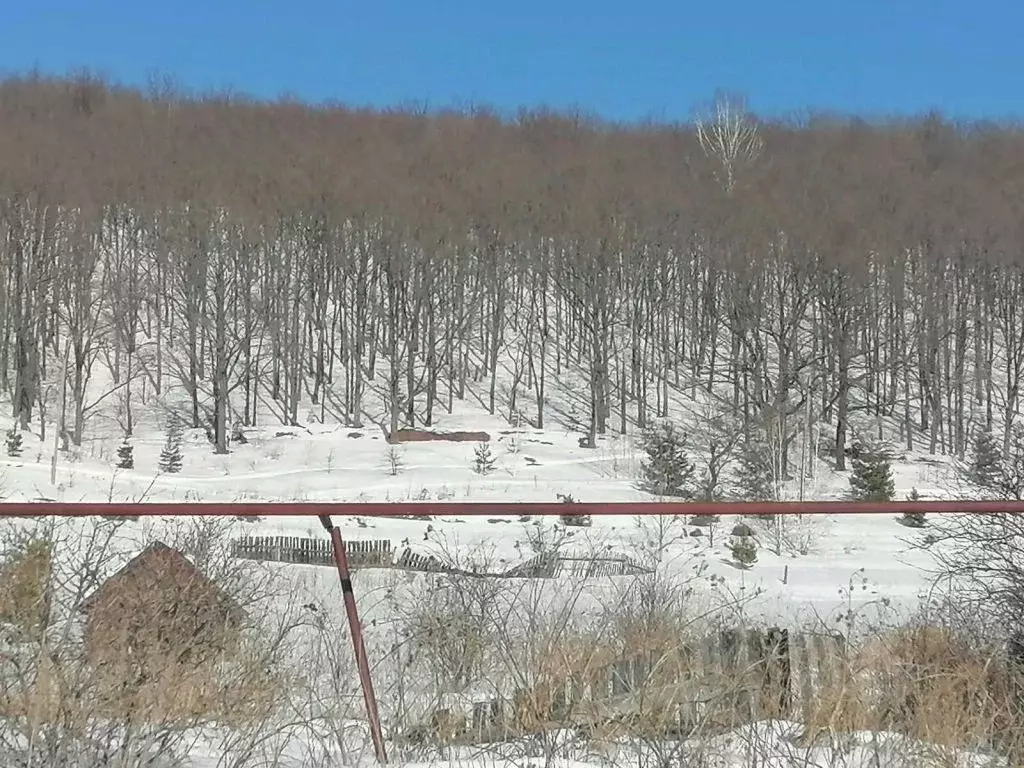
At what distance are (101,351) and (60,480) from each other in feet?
61.2

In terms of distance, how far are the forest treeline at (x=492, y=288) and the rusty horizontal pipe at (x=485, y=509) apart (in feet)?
99.9

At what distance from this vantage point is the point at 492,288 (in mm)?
50969

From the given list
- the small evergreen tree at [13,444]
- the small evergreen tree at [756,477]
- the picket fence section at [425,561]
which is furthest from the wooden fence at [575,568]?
the small evergreen tree at [13,444]

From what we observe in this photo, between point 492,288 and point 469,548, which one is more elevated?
point 492,288

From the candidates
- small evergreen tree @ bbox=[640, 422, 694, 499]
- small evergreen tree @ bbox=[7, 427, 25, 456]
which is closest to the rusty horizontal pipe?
small evergreen tree @ bbox=[640, 422, 694, 499]

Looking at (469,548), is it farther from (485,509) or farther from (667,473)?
(667,473)

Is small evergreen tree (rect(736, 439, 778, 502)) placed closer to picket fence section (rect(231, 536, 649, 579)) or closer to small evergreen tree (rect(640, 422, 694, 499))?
small evergreen tree (rect(640, 422, 694, 499))

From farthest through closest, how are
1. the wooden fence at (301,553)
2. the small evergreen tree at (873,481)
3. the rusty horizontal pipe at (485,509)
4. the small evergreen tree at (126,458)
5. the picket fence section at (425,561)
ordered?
the small evergreen tree at (126,458), the small evergreen tree at (873,481), the wooden fence at (301,553), the picket fence section at (425,561), the rusty horizontal pipe at (485,509)

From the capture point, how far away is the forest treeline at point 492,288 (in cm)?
4156

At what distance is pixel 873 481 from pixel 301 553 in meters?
21.8

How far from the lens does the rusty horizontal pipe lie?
3.59m

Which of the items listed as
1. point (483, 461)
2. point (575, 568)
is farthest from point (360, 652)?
point (483, 461)

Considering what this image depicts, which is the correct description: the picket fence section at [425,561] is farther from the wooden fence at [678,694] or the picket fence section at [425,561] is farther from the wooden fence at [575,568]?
the wooden fence at [678,694]

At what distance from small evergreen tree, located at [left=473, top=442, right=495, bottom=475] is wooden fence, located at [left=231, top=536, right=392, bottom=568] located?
57.5 feet
